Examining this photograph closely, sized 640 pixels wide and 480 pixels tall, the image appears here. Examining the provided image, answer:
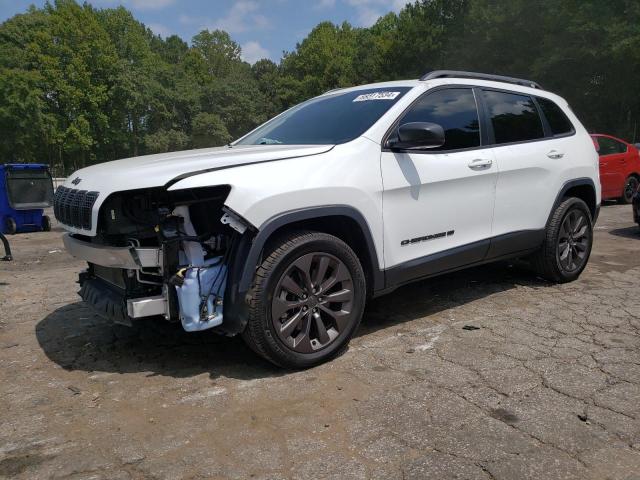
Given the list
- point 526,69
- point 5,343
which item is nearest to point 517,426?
point 5,343

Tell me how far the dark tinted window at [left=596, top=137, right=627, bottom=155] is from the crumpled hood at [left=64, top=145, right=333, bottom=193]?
994cm

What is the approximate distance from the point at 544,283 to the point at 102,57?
49622 millimetres

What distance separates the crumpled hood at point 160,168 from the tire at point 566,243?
258cm

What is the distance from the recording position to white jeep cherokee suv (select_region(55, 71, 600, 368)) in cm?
298

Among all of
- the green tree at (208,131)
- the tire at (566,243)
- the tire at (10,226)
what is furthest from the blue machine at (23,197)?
the green tree at (208,131)

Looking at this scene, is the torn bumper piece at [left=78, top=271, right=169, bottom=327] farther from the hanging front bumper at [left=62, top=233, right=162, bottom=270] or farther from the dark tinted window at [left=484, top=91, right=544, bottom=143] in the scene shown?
the dark tinted window at [left=484, top=91, right=544, bottom=143]

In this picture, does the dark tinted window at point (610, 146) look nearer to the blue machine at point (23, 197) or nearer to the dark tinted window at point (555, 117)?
the dark tinted window at point (555, 117)

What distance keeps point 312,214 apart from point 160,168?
92 centimetres

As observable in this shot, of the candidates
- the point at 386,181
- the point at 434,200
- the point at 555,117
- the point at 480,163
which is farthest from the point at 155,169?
the point at 555,117

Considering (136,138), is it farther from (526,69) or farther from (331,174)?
(331,174)

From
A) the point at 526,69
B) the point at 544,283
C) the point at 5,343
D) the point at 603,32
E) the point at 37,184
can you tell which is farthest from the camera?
the point at 526,69

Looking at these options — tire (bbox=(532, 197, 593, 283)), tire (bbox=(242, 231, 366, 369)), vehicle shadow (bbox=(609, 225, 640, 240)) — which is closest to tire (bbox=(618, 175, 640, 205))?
vehicle shadow (bbox=(609, 225, 640, 240))

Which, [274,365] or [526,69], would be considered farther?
[526,69]

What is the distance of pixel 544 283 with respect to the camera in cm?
519
